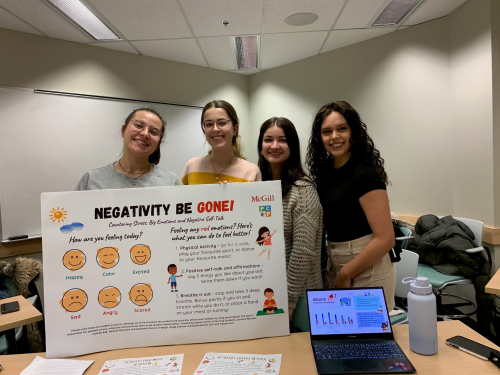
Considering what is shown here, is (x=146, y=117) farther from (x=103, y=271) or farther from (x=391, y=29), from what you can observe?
(x=391, y=29)

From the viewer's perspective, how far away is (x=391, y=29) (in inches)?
128

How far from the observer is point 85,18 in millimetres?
2732

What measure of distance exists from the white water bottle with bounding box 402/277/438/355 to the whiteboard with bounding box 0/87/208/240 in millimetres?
2718

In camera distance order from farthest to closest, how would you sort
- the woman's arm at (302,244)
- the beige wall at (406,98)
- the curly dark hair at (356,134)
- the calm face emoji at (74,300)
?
the beige wall at (406,98)
the curly dark hair at (356,134)
the woman's arm at (302,244)
the calm face emoji at (74,300)

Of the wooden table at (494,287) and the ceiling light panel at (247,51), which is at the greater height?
the ceiling light panel at (247,51)

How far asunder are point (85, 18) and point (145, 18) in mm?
554

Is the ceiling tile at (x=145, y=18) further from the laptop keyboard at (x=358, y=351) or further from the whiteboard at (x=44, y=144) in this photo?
the laptop keyboard at (x=358, y=351)

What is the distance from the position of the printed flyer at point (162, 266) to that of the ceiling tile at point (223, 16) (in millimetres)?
2218

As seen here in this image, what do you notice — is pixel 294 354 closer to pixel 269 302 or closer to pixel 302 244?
pixel 269 302

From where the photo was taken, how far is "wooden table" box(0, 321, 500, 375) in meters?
0.84

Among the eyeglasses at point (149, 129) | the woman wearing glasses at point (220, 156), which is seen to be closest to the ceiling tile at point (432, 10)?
the woman wearing glasses at point (220, 156)

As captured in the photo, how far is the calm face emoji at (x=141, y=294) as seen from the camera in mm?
968

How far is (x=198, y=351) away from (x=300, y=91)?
3.68 meters

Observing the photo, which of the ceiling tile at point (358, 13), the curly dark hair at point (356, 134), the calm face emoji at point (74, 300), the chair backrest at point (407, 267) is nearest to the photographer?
the calm face emoji at point (74, 300)
